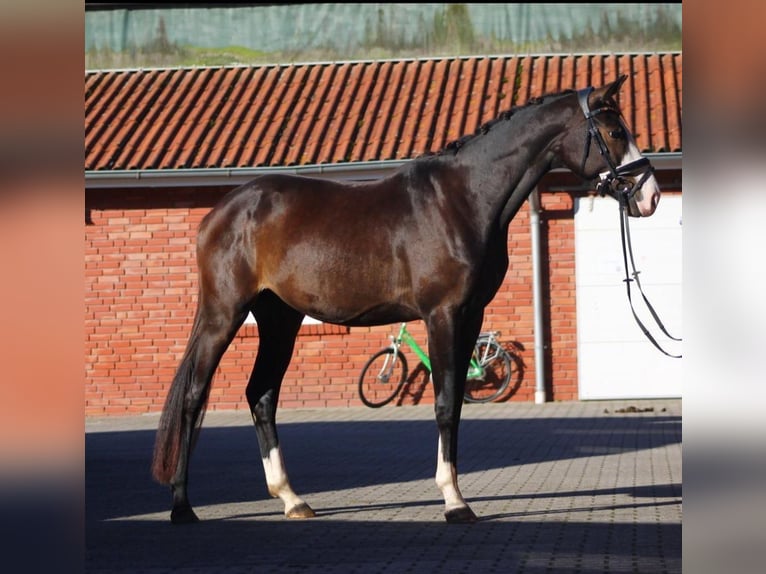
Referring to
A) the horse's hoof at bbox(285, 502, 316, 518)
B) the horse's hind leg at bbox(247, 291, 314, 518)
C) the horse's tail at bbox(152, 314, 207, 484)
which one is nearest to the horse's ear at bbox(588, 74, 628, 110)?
the horse's hind leg at bbox(247, 291, 314, 518)

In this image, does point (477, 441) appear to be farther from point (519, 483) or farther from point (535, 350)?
point (535, 350)

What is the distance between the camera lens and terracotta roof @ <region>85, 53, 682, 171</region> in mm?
18047

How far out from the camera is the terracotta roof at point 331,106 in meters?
18.0

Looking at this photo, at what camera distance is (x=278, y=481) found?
24.7 feet

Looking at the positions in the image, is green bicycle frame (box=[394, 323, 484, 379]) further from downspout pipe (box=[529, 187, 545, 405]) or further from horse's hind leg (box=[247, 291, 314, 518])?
horse's hind leg (box=[247, 291, 314, 518])

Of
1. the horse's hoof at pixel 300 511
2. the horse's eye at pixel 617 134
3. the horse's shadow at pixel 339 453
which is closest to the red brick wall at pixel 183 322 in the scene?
the horse's shadow at pixel 339 453

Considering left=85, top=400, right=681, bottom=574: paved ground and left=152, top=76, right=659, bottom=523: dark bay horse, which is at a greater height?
left=152, top=76, right=659, bottom=523: dark bay horse

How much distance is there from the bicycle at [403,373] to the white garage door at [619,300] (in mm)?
1200

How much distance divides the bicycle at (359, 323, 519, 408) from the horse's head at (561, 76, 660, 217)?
1024 centimetres

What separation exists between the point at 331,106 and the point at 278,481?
514 inches

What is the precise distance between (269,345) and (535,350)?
9.78 m

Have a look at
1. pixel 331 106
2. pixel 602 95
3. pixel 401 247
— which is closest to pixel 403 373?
pixel 331 106

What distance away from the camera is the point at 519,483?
29.8 feet

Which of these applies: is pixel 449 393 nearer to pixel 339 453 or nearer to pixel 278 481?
pixel 278 481
